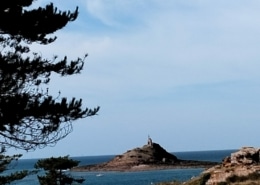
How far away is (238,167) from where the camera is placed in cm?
2630

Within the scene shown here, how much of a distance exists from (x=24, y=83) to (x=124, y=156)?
123 metres

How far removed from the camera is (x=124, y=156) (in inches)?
5556

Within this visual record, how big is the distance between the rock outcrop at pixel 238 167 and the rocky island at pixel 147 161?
9837 centimetres

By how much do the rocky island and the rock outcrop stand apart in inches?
3873

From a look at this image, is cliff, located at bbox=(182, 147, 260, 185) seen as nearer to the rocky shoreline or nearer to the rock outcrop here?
the rock outcrop

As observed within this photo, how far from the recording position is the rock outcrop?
25422mm

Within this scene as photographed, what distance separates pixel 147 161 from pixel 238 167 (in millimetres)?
104858

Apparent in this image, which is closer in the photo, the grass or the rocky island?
the grass

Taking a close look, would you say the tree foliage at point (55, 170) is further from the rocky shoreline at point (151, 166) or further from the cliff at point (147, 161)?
the cliff at point (147, 161)

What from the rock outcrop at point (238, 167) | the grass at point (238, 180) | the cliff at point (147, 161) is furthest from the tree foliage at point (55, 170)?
the cliff at point (147, 161)

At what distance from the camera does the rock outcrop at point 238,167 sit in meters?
25.4

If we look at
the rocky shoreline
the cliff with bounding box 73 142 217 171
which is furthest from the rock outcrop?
the cliff with bounding box 73 142 217 171

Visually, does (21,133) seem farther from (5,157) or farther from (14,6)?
(5,157)

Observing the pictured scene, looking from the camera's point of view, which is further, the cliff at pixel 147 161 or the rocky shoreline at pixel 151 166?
the cliff at pixel 147 161
